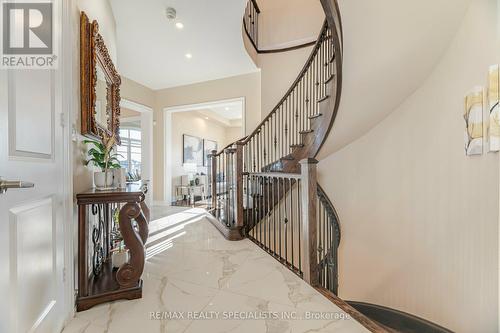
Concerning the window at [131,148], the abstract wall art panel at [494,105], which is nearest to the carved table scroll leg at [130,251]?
the abstract wall art panel at [494,105]

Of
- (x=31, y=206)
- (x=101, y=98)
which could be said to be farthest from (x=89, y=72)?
(x=31, y=206)

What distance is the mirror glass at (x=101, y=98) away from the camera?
6.27 feet

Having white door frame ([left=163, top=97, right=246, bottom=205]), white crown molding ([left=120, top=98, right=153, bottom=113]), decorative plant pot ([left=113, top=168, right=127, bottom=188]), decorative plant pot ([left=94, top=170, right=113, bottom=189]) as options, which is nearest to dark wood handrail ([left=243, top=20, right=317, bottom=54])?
white door frame ([left=163, top=97, right=246, bottom=205])

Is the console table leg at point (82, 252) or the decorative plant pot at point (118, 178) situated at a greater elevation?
the decorative plant pot at point (118, 178)

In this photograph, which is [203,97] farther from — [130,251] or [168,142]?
[130,251]

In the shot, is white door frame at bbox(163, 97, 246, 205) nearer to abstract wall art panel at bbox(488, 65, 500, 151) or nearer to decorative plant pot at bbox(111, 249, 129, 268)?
decorative plant pot at bbox(111, 249, 129, 268)

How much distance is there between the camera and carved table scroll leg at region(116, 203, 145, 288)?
1527 mm

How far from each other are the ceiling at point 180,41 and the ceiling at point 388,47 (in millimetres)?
1931

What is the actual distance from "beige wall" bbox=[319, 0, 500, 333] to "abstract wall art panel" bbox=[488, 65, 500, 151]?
12 cm

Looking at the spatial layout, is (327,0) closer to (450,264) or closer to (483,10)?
(483,10)

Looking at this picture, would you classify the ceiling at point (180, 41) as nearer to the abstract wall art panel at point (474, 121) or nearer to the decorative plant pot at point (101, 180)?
the decorative plant pot at point (101, 180)

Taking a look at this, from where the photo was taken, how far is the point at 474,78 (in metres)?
1.96

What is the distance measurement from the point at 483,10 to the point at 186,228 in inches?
159

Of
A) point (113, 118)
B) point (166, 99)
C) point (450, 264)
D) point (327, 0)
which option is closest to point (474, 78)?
point (327, 0)
